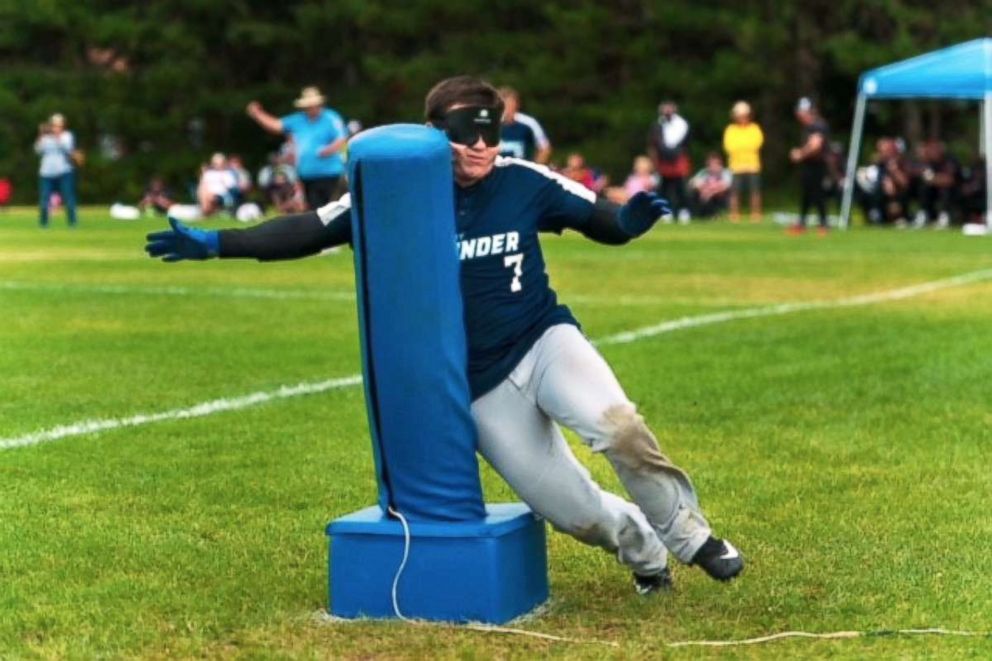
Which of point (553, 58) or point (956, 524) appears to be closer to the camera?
point (956, 524)

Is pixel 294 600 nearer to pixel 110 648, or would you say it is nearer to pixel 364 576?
pixel 364 576

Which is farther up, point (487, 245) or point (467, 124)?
point (467, 124)

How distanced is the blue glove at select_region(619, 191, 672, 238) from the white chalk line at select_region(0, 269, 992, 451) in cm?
395

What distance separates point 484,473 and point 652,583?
2526 mm

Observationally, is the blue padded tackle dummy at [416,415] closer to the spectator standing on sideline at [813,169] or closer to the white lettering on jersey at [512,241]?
the white lettering on jersey at [512,241]

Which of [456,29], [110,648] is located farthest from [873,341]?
[456,29]

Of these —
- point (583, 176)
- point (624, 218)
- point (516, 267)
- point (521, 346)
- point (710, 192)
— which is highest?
point (624, 218)

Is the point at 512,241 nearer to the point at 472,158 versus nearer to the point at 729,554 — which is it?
the point at 472,158

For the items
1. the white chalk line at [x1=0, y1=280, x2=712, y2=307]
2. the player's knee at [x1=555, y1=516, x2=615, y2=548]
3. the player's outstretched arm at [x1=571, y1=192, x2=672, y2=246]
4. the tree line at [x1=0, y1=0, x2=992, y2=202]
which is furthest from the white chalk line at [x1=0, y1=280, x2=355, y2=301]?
the tree line at [x1=0, y1=0, x2=992, y2=202]

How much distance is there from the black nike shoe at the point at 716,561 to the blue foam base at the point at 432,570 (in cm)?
56

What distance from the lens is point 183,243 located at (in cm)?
584

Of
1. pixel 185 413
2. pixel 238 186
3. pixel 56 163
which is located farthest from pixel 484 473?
pixel 238 186

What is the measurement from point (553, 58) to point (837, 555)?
164ft

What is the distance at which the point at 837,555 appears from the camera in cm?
671
